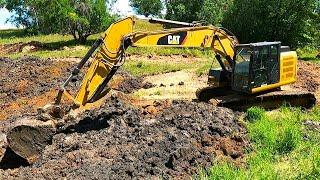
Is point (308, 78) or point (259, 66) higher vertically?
point (259, 66)

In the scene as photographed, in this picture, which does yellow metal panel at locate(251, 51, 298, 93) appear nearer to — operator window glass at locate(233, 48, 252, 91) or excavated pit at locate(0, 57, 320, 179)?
operator window glass at locate(233, 48, 252, 91)

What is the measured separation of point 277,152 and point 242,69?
3722 mm

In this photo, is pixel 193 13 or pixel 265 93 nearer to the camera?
pixel 265 93

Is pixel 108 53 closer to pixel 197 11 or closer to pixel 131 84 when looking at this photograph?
pixel 131 84

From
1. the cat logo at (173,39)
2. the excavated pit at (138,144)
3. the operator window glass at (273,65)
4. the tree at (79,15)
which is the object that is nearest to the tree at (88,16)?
the tree at (79,15)

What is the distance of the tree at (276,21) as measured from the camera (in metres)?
27.7

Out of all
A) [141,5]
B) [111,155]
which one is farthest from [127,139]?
[141,5]

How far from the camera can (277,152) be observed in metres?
9.59

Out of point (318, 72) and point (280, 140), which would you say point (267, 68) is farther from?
point (318, 72)

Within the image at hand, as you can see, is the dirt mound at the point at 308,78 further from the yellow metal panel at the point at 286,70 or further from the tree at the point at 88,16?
the tree at the point at 88,16

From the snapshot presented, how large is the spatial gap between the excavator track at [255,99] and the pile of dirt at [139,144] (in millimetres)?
1036

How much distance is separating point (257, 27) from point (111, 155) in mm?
21253

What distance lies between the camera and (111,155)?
31.0 feet

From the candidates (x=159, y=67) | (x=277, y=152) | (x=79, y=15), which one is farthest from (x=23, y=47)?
(x=277, y=152)
